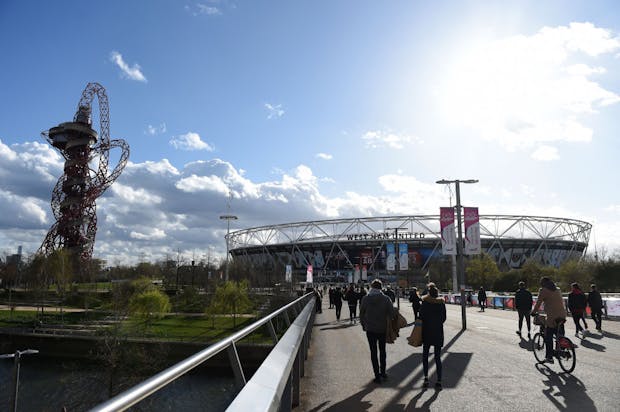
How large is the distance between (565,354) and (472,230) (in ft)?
48.2

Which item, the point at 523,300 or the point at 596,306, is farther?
the point at 596,306

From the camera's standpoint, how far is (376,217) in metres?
147

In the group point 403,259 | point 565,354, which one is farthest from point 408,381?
point 403,259

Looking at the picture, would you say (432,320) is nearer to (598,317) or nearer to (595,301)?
(598,317)

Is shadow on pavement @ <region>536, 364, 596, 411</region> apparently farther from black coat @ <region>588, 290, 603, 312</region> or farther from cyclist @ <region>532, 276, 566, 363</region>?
black coat @ <region>588, 290, 603, 312</region>

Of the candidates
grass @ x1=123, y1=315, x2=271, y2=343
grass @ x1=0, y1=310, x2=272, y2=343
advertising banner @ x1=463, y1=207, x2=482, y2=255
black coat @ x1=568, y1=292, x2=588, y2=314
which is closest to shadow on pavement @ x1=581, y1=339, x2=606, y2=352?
black coat @ x1=568, y1=292, x2=588, y2=314

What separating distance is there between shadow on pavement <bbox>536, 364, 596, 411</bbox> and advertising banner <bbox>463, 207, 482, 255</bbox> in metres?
13.8

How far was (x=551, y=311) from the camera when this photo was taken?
10172mm

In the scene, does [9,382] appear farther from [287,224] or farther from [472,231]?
[287,224]

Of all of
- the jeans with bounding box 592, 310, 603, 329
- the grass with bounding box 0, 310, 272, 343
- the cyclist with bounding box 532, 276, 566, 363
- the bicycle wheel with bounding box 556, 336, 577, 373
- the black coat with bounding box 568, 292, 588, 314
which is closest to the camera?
the bicycle wheel with bounding box 556, 336, 577, 373

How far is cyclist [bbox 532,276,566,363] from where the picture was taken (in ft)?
32.7

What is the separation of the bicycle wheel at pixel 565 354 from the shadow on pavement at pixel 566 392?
11.6 inches

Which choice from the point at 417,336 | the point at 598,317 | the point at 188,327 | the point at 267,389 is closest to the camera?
the point at 267,389

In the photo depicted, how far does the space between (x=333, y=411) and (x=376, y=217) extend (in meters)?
142
